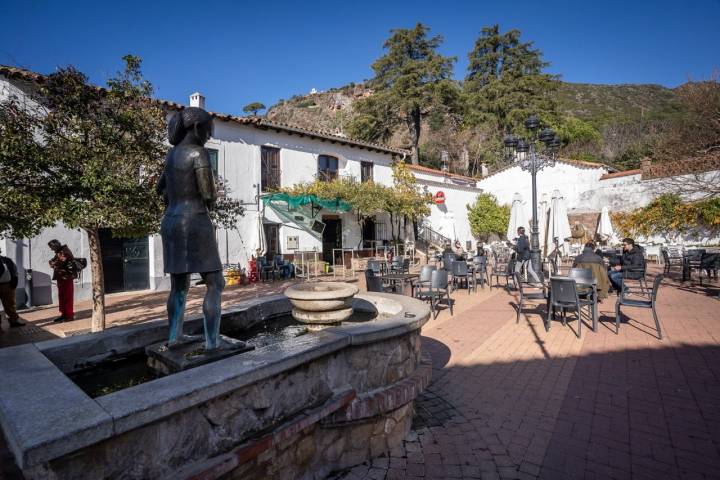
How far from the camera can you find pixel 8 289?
7281 mm

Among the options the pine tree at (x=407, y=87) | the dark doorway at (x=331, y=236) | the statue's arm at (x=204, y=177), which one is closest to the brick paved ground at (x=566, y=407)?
the statue's arm at (x=204, y=177)

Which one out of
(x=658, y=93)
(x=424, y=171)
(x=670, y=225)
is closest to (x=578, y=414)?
(x=670, y=225)

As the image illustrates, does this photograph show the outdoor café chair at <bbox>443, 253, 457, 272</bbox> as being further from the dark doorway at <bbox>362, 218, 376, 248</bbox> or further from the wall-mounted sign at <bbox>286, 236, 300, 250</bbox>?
the dark doorway at <bbox>362, 218, 376, 248</bbox>

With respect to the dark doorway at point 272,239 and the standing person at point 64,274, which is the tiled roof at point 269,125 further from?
the standing person at point 64,274

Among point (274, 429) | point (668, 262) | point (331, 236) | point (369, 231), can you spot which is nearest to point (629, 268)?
point (668, 262)

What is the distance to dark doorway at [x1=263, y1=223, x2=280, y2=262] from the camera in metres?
14.5

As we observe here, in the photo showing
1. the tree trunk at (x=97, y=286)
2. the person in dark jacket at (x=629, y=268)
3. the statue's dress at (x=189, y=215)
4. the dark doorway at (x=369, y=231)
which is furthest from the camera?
the dark doorway at (x=369, y=231)

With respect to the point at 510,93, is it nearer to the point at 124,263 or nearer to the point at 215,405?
the point at 124,263

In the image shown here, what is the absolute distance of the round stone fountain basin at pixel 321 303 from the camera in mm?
3293

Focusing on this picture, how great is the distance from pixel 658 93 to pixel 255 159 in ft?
218

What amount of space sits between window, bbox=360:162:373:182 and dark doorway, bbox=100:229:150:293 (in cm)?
1020

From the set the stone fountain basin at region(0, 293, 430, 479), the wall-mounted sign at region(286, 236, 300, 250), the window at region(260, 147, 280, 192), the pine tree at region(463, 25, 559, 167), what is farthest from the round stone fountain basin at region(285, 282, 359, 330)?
the pine tree at region(463, 25, 559, 167)

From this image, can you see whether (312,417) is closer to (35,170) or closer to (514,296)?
(35,170)

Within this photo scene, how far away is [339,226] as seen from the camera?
1744 centimetres
